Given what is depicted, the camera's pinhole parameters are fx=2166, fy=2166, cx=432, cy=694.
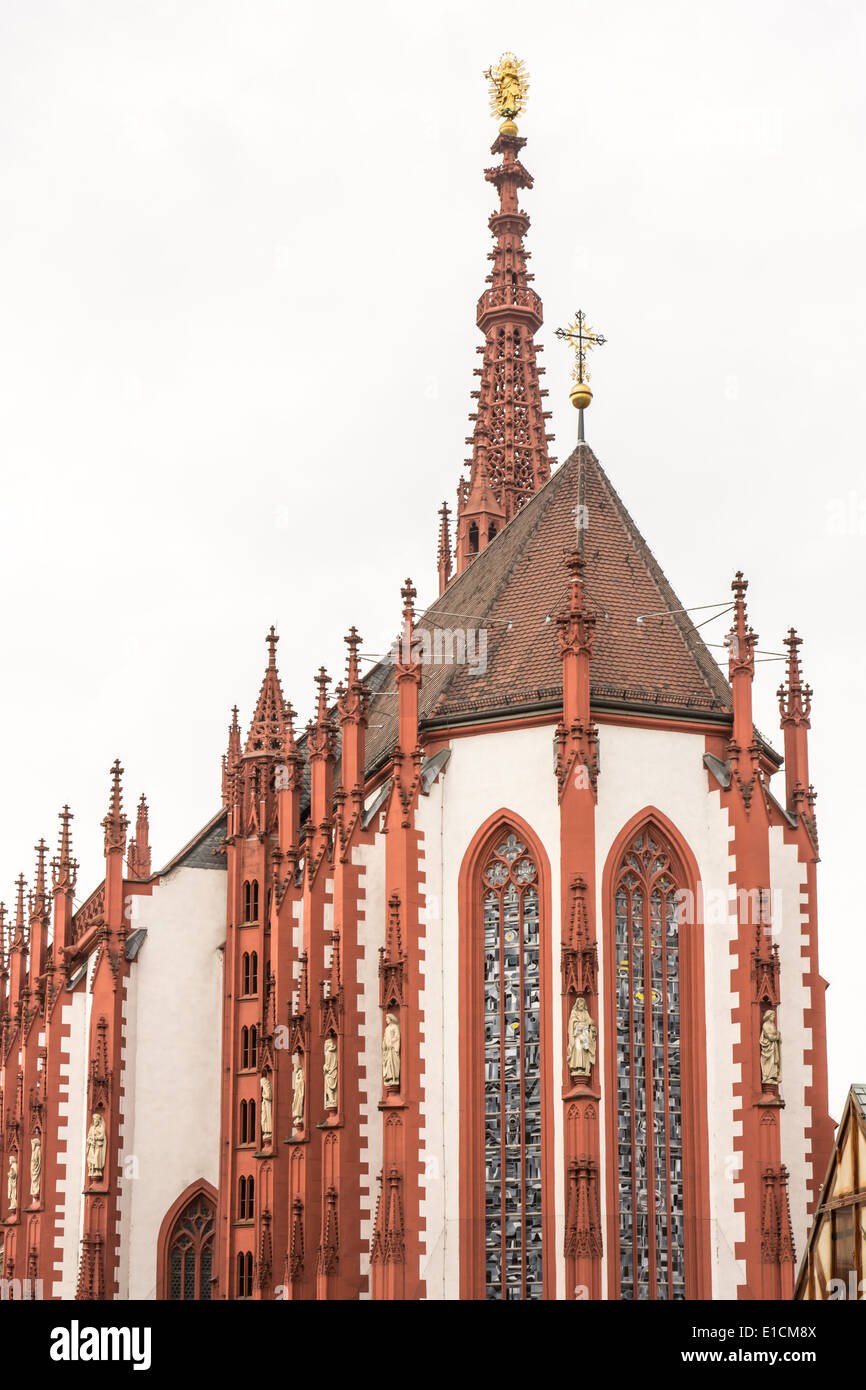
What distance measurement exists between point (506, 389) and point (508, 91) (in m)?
11.2

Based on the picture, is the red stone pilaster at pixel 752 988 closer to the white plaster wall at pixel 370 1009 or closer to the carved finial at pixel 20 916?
the white plaster wall at pixel 370 1009

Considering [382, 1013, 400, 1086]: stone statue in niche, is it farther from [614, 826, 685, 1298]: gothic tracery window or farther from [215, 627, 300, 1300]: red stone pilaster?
[215, 627, 300, 1300]: red stone pilaster

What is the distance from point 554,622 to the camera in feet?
140

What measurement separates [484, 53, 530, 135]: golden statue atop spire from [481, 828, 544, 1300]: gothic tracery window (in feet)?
118

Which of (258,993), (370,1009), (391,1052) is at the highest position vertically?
(258,993)

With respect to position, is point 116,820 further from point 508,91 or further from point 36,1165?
point 508,91

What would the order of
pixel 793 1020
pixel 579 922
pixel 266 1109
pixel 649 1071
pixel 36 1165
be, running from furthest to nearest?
pixel 36 1165 → pixel 266 1109 → pixel 793 1020 → pixel 649 1071 → pixel 579 922

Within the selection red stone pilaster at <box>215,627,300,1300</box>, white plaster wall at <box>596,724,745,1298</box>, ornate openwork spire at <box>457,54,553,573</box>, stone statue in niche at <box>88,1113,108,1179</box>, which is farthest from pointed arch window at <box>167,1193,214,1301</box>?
ornate openwork spire at <box>457,54,553,573</box>

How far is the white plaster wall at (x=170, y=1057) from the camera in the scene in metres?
49.8

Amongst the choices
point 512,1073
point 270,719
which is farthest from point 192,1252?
point 512,1073

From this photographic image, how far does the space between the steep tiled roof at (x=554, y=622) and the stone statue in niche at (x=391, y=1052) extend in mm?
6250

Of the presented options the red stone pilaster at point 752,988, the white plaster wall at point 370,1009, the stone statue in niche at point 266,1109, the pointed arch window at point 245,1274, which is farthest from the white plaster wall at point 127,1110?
the red stone pilaster at point 752,988

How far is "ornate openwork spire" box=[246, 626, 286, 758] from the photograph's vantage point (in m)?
52.0

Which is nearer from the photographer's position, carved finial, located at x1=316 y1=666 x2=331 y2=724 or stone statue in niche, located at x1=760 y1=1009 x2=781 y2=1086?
stone statue in niche, located at x1=760 y1=1009 x2=781 y2=1086
